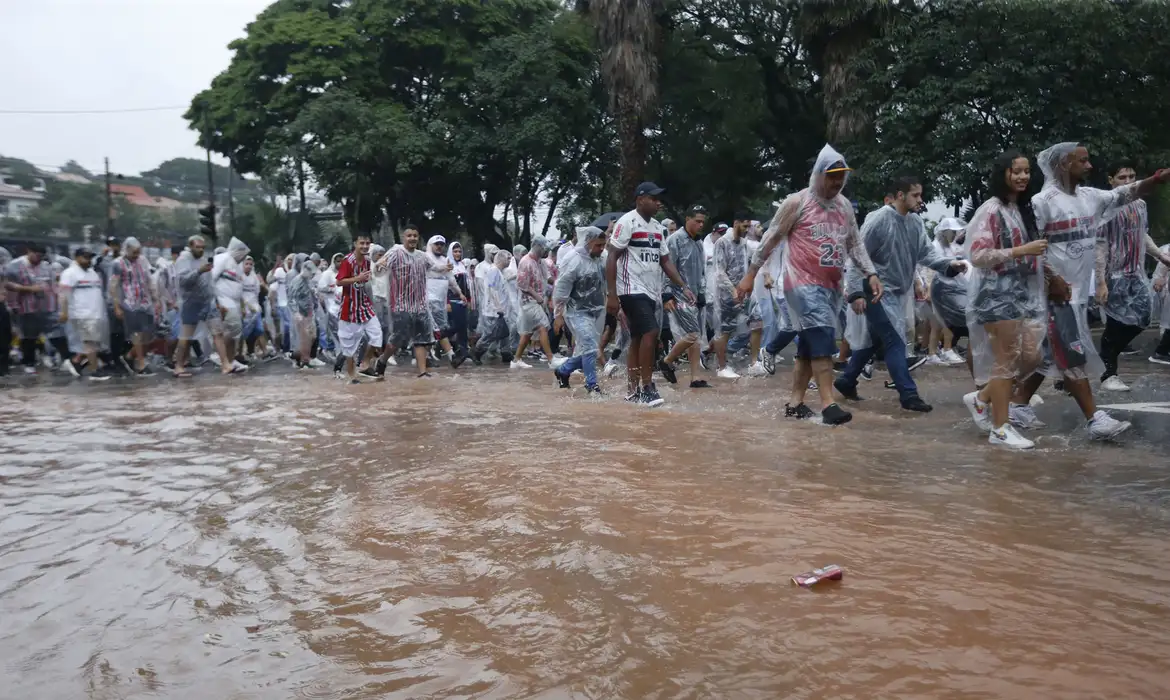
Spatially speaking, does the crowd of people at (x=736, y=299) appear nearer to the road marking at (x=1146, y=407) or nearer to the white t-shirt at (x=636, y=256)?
the white t-shirt at (x=636, y=256)

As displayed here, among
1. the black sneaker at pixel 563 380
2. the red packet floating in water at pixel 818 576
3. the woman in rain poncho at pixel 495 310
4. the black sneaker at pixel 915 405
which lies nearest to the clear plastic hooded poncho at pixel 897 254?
the black sneaker at pixel 915 405

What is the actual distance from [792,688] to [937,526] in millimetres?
1728

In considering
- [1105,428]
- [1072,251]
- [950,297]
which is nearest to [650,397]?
[950,297]

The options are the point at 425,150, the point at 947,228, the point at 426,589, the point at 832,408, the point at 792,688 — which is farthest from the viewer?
the point at 425,150

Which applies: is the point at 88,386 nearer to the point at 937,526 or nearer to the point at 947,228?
the point at 947,228

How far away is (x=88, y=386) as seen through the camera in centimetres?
1254

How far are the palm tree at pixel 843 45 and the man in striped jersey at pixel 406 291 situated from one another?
1282 cm

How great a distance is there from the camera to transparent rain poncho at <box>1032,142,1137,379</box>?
6.30m

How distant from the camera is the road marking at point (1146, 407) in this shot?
7435 millimetres

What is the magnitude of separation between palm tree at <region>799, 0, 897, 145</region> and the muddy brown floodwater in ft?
54.4

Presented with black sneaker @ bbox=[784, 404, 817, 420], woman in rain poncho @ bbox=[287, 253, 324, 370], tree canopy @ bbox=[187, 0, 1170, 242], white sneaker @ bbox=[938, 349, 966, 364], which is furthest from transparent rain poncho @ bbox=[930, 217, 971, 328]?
tree canopy @ bbox=[187, 0, 1170, 242]

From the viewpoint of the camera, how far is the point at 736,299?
6.91m

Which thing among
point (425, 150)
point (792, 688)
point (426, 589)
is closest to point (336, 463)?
point (426, 589)

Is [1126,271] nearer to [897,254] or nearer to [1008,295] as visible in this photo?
[897,254]
